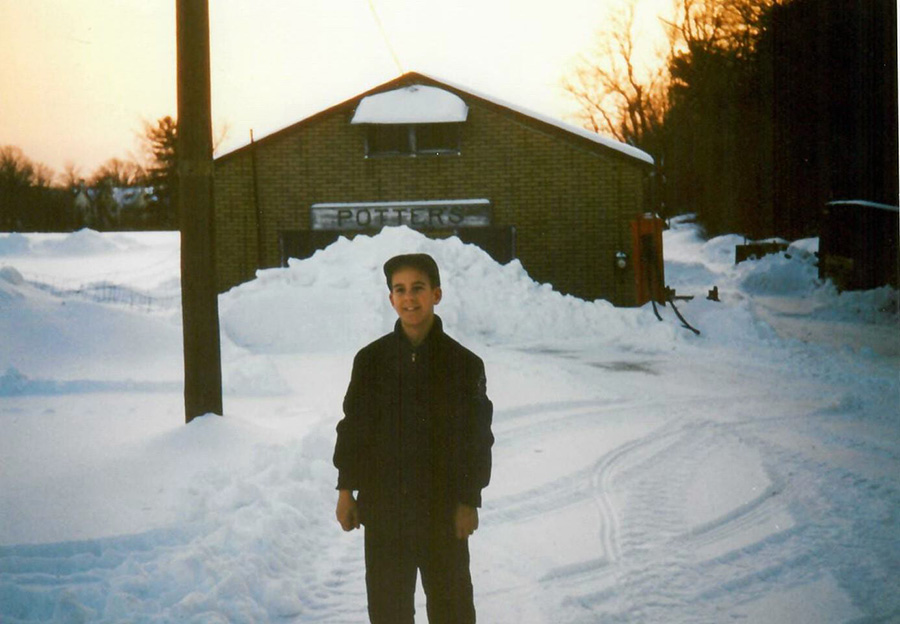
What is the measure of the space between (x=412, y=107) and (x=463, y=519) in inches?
626

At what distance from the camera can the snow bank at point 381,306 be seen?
468 inches

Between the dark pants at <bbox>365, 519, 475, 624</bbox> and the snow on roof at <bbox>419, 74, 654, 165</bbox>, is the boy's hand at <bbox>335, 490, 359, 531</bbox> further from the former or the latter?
the snow on roof at <bbox>419, 74, 654, 165</bbox>

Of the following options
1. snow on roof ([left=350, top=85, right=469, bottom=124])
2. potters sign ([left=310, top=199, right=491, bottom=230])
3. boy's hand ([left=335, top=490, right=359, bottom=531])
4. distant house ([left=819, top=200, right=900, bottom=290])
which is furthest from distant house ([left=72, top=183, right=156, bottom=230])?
distant house ([left=819, top=200, right=900, bottom=290])

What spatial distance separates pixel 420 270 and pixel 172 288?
36.5 feet

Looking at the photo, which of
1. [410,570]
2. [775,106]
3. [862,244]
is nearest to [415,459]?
[410,570]

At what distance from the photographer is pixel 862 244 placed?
17.2 meters

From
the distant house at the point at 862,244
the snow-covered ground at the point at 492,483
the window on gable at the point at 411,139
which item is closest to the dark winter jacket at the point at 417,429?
the snow-covered ground at the point at 492,483

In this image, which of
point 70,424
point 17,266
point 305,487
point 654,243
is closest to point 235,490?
point 305,487

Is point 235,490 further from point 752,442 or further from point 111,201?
point 752,442

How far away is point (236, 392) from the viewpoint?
25.3 feet

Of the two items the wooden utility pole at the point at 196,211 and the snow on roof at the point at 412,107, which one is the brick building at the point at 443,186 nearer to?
the snow on roof at the point at 412,107

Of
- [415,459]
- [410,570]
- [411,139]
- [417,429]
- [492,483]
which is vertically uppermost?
[411,139]

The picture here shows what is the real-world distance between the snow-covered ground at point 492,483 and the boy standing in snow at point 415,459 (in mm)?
782

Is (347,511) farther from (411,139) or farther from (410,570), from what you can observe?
(411,139)
